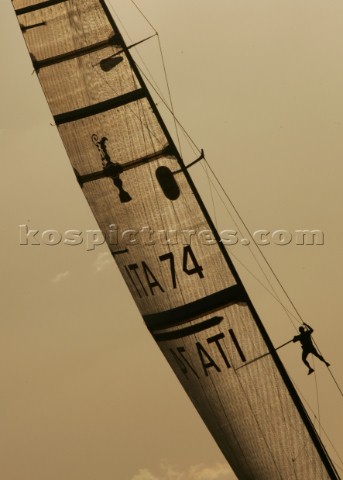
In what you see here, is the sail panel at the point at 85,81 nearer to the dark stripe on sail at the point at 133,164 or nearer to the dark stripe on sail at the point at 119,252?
the dark stripe on sail at the point at 133,164

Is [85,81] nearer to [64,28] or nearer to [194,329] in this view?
[64,28]

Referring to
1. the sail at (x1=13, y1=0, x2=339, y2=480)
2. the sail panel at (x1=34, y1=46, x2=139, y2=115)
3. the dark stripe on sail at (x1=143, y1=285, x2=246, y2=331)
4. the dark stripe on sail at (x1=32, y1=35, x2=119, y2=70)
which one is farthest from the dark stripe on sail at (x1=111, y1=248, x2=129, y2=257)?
the dark stripe on sail at (x1=32, y1=35, x2=119, y2=70)

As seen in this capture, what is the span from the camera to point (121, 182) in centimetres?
1505

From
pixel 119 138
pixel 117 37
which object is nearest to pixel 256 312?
pixel 119 138

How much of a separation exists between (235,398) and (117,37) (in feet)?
15.5

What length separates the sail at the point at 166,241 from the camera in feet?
48.7

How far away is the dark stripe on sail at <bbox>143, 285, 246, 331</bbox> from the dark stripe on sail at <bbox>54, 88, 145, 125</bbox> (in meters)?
2.64

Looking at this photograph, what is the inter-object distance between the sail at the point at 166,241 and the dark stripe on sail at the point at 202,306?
12 mm

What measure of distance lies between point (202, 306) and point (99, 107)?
9.22ft

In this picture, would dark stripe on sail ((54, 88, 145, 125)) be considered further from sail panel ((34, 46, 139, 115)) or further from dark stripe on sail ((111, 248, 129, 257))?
dark stripe on sail ((111, 248, 129, 257))

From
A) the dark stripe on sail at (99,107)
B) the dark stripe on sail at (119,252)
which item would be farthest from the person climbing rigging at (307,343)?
the dark stripe on sail at (99,107)

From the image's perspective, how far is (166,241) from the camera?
1495 centimetres

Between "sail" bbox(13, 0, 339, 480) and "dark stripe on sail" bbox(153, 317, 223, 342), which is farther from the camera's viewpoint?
"dark stripe on sail" bbox(153, 317, 223, 342)

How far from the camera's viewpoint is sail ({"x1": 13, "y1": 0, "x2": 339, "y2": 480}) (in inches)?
584
